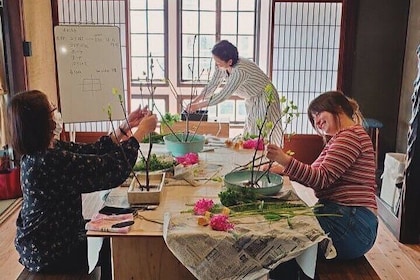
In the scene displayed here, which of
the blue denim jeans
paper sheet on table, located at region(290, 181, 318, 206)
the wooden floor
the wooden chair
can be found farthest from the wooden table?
the wooden chair

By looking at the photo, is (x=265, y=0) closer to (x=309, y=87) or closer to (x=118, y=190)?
(x=309, y=87)

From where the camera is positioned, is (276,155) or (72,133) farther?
(72,133)

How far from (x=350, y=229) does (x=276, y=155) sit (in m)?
0.43

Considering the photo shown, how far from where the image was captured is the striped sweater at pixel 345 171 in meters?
1.90

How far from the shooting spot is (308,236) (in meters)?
1.52

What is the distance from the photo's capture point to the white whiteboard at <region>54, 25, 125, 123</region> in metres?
4.11

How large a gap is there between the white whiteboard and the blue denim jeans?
107 inches

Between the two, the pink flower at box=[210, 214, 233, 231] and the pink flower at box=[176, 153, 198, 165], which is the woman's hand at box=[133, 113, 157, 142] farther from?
the pink flower at box=[210, 214, 233, 231]

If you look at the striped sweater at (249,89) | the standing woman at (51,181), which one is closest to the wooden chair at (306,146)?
the striped sweater at (249,89)

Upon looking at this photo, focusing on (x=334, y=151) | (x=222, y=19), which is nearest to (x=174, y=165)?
(x=334, y=151)

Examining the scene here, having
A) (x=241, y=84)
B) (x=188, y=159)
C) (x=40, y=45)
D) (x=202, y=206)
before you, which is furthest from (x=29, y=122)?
(x=40, y=45)

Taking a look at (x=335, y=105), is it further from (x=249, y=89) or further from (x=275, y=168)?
(x=249, y=89)

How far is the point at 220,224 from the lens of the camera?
1.54 metres

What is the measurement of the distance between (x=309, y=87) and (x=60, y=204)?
3.50 meters
